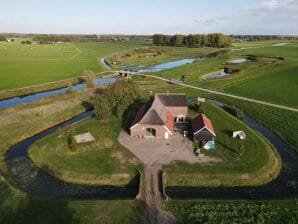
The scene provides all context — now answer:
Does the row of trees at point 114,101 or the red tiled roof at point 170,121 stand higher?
the row of trees at point 114,101

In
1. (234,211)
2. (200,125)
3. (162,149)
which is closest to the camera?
(234,211)

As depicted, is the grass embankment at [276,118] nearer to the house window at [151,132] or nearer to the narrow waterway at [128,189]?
the narrow waterway at [128,189]

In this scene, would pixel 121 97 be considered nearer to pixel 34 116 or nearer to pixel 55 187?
pixel 34 116

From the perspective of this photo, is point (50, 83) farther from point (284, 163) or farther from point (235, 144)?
point (284, 163)

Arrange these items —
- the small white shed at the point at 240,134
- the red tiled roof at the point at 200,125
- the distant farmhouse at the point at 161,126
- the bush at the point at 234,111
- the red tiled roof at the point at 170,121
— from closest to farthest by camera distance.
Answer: the distant farmhouse at the point at 161,126 → the red tiled roof at the point at 200,125 → the small white shed at the point at 240,134 → the red tiled roof at the point at 170,121 → the bush at the point at 234,111

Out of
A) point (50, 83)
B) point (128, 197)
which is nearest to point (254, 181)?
point (128, 197)

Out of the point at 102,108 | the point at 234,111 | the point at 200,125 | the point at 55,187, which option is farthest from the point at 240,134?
the point at 55,187

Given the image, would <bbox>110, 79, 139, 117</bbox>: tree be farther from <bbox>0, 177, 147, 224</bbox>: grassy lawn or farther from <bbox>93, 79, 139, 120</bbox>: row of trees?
<bbox>0, 177, 147, 224</bbox>: grassy lawn

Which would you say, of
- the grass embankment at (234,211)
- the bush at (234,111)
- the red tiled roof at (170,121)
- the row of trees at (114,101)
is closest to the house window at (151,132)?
the red tiled roof at (170,121)
